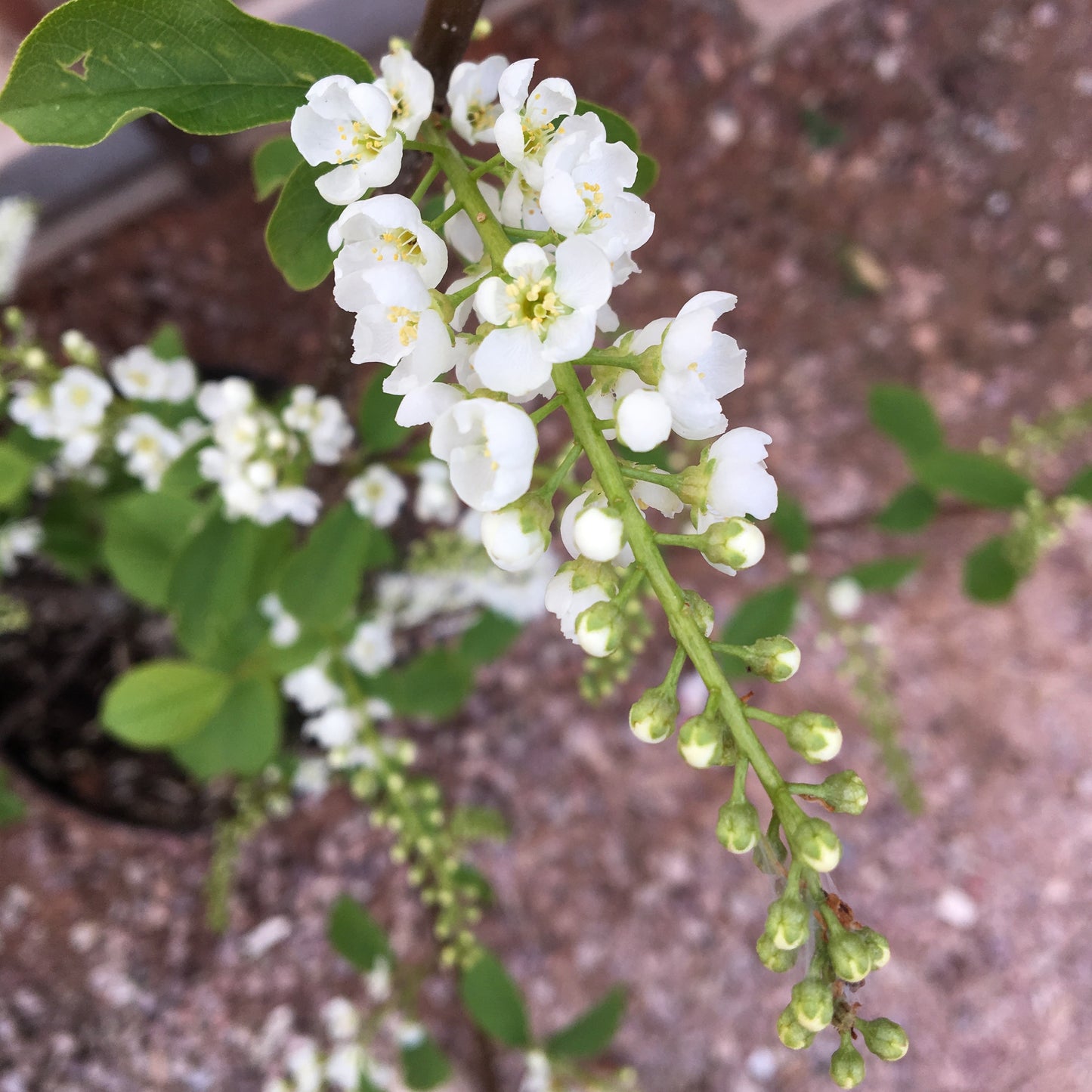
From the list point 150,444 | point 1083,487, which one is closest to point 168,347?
point 150,444

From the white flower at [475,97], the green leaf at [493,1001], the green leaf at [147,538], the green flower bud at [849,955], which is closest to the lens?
the green flower bud at [849,955]

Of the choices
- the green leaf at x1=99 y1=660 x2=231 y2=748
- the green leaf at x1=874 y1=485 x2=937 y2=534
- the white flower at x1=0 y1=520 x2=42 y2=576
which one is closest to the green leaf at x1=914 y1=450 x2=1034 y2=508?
the green leaf at x1=874 y1=485 x2=937 y2=534

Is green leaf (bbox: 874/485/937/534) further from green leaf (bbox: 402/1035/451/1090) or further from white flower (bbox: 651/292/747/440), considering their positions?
green leaf (bbox: 402/1035/451/1090)

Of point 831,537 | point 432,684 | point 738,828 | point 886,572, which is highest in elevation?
point 738,828

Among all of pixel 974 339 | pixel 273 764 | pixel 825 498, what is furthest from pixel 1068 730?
pixel 273 764

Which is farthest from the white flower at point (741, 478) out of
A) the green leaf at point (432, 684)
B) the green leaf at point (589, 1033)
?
the green leaf at point (589, 1033)

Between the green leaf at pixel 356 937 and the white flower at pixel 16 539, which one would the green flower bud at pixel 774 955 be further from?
the white flower at pixel 16 539

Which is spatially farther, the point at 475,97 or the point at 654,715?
the point at 475,97

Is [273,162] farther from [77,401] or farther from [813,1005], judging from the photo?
[813,1005]
